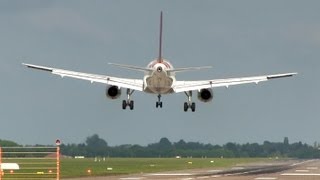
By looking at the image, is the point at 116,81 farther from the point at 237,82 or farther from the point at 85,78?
the point at 237,82

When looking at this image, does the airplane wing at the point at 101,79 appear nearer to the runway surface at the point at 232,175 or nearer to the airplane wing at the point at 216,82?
the airplane wing at the point at 216,82

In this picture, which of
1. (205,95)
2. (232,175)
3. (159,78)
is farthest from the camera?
(232,175)

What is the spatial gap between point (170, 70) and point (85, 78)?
12.7 m

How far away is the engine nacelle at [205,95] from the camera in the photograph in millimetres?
97812

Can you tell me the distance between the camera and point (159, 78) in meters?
92.0

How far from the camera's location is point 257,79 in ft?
332

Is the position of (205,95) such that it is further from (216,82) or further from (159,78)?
(159,78)

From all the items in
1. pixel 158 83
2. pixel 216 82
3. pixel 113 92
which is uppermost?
pixel 216 82

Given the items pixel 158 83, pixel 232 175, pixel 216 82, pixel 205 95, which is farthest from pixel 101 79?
pixel 232 175

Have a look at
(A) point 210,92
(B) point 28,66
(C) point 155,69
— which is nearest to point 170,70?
(C) point 155,69

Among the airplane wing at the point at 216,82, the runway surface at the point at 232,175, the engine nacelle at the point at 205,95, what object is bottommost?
the runway surface at the point at 232,175

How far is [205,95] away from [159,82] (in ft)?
25.3

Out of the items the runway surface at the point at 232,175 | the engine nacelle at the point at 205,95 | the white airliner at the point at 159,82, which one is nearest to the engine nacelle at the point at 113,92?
the white airliner at the point at 159,82

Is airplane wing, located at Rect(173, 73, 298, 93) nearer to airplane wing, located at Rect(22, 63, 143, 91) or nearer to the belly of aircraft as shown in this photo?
the belly of aircraft
